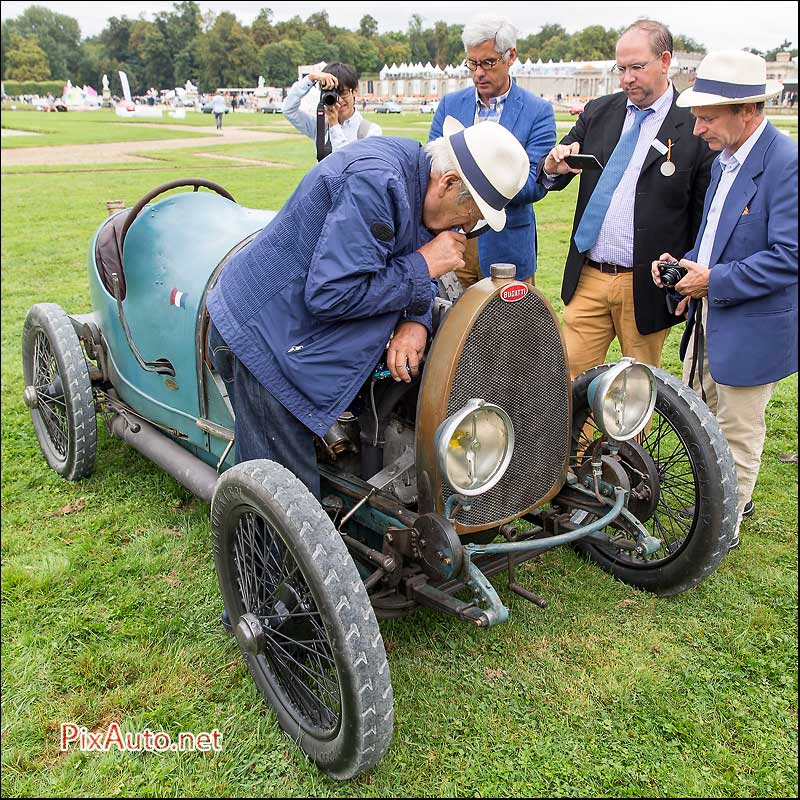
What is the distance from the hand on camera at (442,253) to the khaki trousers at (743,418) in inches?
58.7

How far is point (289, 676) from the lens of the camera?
2.75 m

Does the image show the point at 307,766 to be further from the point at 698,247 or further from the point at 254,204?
the point at 254,204

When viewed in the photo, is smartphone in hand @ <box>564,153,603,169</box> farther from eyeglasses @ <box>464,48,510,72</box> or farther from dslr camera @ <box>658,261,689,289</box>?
eyeglasses @ <box>464,48,510,72</box>

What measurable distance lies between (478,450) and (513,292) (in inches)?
22.9

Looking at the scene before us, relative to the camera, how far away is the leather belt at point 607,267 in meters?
3.97

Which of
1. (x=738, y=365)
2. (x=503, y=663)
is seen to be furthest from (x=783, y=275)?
(x=503, y=663)

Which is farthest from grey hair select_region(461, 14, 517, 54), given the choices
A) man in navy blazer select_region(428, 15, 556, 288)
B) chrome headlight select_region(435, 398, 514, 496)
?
chrome headlight select_region(435, 398, 514, 496)

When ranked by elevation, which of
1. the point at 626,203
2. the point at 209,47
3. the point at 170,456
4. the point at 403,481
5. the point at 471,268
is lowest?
the point at 170,456

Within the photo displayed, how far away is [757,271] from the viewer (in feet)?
10.4

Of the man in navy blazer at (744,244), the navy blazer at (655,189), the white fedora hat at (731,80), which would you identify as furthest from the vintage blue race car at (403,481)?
the white fedora hat at (731,80)

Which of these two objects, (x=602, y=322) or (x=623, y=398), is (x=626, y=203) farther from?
(x=623, y=398)

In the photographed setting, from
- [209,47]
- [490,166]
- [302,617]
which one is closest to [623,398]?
[490,166]

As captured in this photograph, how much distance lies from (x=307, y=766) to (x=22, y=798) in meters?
0.94

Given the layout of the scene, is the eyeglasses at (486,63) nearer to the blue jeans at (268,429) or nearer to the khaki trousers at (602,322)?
the khaki trousers at (602,322)
